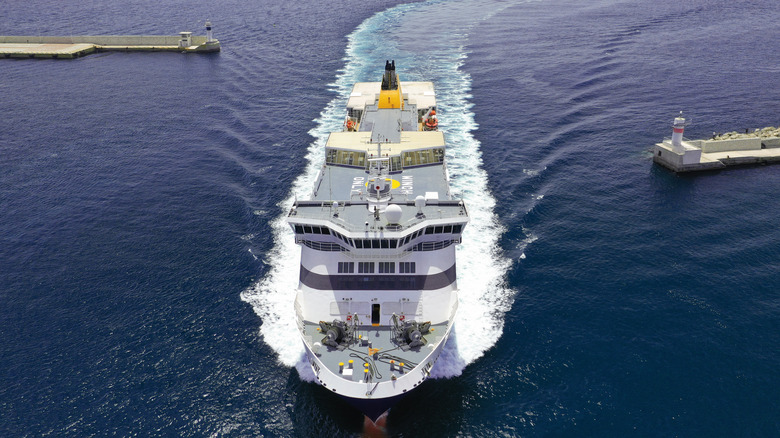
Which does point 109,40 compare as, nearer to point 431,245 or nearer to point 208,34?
point 208,34

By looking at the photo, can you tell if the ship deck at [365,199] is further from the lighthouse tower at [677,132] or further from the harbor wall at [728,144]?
the harbor wall at [728,144]

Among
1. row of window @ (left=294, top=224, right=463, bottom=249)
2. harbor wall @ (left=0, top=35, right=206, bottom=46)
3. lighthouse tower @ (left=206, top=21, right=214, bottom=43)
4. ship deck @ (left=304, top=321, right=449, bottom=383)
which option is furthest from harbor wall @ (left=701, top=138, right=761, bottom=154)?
harbor wall @ (left=0, top=35, right=206, bottom=46)

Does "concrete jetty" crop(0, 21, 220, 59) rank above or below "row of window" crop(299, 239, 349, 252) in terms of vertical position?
above

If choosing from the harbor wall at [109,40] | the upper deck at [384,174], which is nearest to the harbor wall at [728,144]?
the upper deck at [384,174]

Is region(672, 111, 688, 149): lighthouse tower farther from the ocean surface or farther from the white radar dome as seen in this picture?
the white radar dome

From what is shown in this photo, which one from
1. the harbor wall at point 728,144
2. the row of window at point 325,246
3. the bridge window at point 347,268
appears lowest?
the bridge window at point 347,268

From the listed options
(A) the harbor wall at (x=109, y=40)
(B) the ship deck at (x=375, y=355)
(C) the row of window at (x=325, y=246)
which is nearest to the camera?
(B) the ship deck at (x=375, y=355)

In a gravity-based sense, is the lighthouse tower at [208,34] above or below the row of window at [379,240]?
above

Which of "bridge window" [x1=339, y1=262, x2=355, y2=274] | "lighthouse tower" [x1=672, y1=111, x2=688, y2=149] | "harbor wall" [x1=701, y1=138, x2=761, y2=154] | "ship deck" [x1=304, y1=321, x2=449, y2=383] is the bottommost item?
"ship deck" [x1=304, y1=321, x2=449, y2=383]
